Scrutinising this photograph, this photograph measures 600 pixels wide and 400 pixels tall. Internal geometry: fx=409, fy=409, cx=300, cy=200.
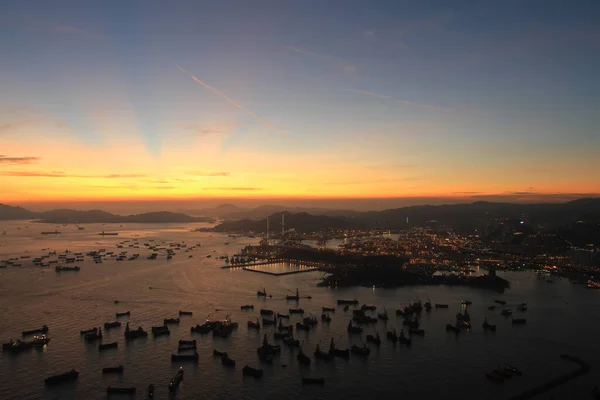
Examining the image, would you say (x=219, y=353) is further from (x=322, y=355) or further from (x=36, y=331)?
(x=36, y=331)

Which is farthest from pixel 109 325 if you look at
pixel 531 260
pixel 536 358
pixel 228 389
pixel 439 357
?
pixel 531 260

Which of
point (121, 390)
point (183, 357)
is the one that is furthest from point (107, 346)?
point (121, 390)

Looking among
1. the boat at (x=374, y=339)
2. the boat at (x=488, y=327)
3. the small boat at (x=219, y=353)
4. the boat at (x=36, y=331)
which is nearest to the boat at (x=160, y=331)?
the small boat at (x=219, y=353)

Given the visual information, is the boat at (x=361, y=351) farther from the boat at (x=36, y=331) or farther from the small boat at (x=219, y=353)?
the boat at (x=36, y=331)

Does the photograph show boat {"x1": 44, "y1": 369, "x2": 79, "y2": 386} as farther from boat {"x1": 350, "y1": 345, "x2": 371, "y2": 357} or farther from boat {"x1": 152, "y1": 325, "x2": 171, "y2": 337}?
boat {"x1": 350, "y1": 345, "x2": 371, "y2": 357}

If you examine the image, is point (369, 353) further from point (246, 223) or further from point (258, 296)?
point (246, 223)

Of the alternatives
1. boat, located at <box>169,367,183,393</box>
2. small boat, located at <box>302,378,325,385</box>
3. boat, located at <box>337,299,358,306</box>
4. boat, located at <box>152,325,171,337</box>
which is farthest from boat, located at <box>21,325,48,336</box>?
boat, located at <box>337,299,358,306</box>

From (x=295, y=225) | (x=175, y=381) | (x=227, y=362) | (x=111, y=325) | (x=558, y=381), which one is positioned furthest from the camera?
(x=295, y=225)
